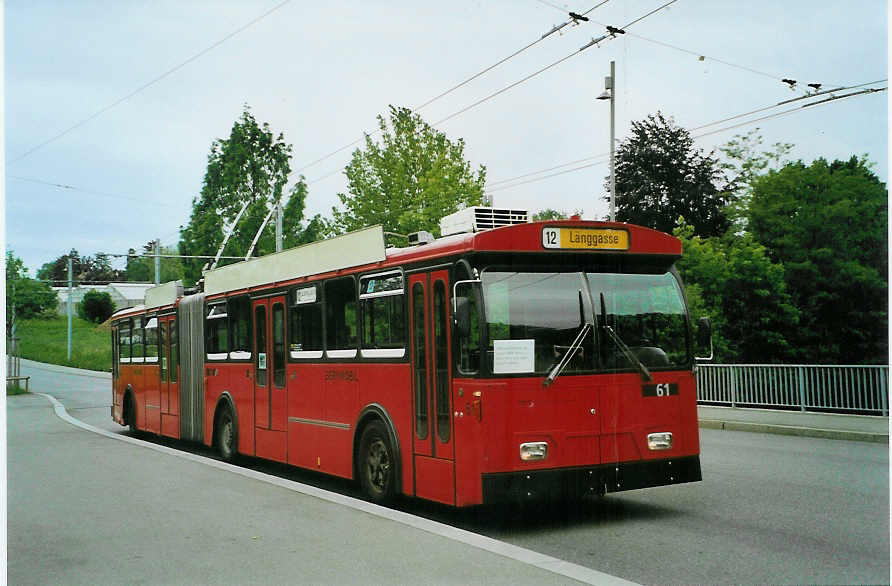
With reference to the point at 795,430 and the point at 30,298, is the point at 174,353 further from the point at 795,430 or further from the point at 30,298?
the point at 795,430

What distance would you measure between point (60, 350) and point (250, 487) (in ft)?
157

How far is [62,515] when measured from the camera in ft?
29.0

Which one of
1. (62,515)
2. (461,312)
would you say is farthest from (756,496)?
(62,515)

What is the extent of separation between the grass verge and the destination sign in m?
16.5

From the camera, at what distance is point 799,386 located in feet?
62.1

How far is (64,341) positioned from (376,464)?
39559mm

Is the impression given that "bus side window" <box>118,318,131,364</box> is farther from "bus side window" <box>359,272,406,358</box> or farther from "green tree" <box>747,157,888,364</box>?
"green tree" <box>747,157,888,364</box>

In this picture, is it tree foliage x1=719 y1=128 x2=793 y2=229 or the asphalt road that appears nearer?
the asphalt road

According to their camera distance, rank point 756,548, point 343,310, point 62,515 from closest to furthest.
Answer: point 756,548 → point 62,515 → point 343,310

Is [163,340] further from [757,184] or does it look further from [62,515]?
[757,184]

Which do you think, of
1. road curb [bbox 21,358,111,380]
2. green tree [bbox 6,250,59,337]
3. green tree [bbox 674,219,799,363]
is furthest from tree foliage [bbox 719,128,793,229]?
road curb [bbox 21,358,111,380]

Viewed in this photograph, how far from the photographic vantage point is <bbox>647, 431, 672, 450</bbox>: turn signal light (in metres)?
8.38

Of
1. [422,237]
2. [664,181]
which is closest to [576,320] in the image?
[422,237]

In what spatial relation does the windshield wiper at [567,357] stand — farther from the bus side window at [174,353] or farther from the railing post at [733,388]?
the railing post at [733,388]
